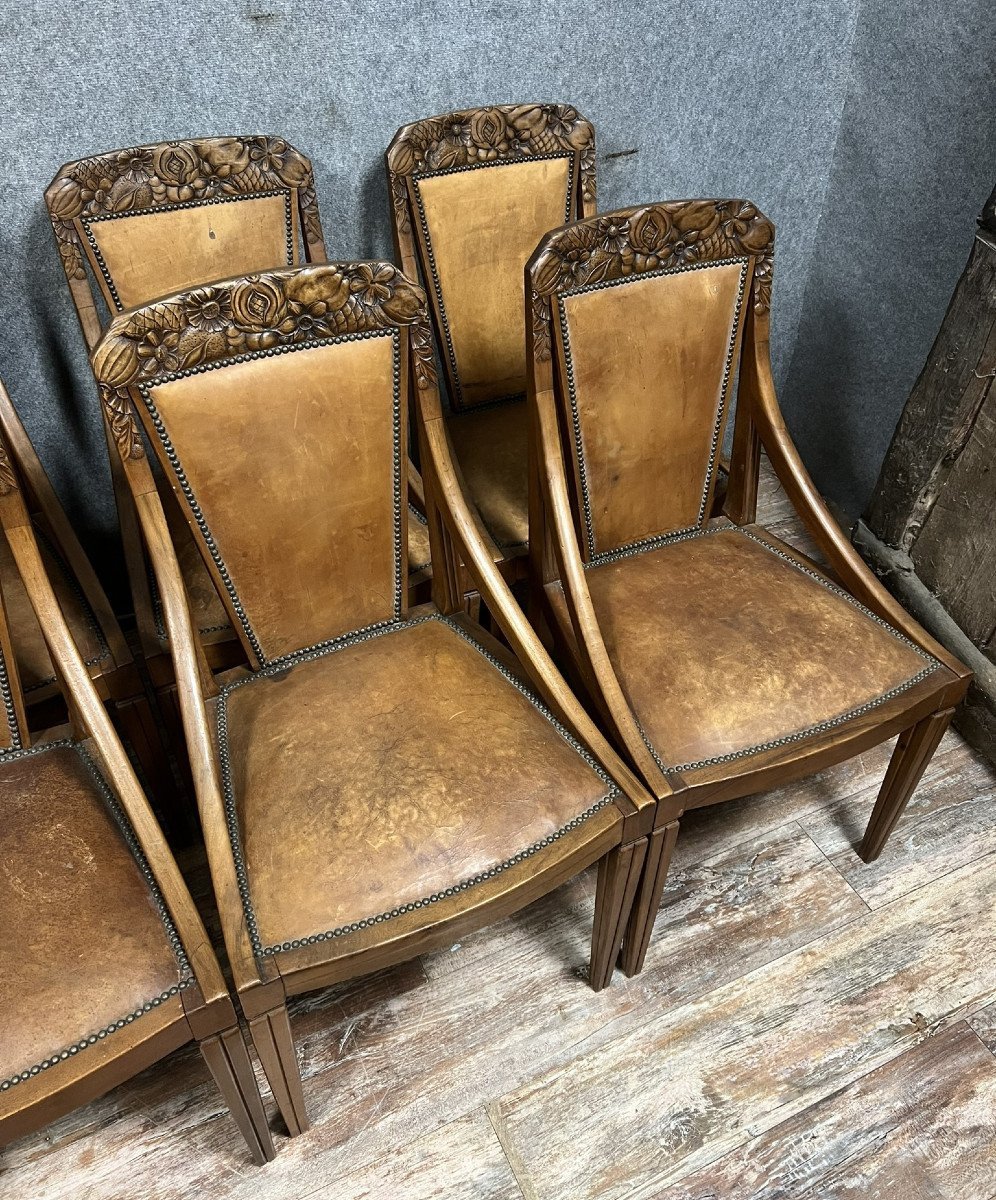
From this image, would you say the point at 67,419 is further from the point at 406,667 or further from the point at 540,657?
the point at 540,657

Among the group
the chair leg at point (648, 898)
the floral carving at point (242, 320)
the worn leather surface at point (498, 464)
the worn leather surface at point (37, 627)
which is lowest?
the chair leg at point (648, 898)

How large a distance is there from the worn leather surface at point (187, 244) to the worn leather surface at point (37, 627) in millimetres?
446

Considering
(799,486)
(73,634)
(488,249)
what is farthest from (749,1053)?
(488,249)

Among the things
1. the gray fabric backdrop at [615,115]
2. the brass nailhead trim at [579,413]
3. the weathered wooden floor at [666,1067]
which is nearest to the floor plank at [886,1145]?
the weathered wooden floor at [666,1067]

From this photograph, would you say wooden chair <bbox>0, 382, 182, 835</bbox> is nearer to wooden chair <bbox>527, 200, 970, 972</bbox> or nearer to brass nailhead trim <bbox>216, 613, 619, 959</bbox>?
brass nailhead trim <bbox>216, 613, 619, 959</bbox>

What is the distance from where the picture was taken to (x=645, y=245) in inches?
50.6

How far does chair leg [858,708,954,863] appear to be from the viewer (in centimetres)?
139

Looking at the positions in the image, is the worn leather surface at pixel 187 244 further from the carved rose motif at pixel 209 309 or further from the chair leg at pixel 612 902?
the chair leg at pixel 612 902

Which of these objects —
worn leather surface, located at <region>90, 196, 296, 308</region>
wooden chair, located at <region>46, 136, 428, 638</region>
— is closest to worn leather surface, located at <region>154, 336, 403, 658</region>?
wooden chair, located at <region>46, 136, 428, 638</region>

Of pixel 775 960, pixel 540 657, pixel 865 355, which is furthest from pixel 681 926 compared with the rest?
pixel 865 355

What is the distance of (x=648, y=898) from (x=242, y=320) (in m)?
0.93

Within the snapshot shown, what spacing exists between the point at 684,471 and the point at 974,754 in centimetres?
83

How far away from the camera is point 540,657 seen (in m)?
1.26

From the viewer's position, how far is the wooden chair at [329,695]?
3.51ft
